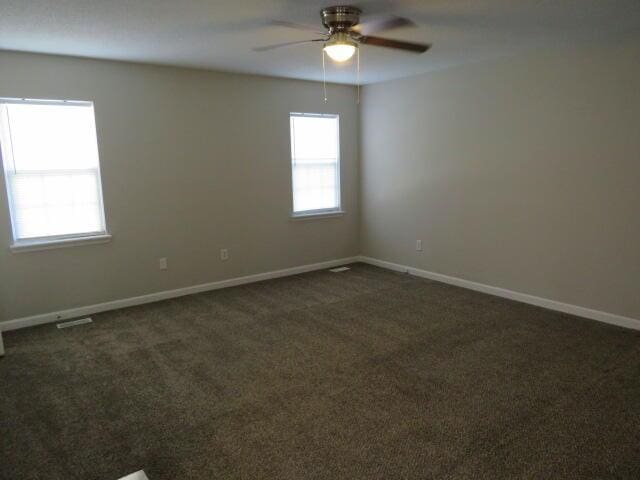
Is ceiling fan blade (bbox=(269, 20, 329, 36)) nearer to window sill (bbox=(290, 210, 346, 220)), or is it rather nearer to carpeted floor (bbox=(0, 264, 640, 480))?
carpeted floor (bbox=(0, 264, 640, 480))

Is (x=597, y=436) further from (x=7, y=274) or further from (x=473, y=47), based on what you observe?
(x=7, y=274)

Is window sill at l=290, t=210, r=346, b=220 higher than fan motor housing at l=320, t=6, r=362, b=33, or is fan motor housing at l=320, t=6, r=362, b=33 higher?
fan motor housing at l=320, t=6, r=362, b=33

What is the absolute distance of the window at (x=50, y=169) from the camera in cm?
381

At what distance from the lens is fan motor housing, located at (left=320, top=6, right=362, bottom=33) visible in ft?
8.93

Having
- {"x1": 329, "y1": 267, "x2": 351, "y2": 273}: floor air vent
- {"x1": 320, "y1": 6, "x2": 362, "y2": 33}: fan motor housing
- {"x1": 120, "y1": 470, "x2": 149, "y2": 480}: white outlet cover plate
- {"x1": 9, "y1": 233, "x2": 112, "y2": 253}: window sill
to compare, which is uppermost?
{"x1": 320, "y1": 6, "x2": 362, "y2": 33}: fan motor housing

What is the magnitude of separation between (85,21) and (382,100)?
11.7 feet

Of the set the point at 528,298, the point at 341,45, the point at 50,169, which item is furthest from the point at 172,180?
the point at 528,298

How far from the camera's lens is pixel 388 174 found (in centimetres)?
563

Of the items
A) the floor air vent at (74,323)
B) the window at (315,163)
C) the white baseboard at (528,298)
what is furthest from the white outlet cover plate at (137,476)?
the window at (315,163)

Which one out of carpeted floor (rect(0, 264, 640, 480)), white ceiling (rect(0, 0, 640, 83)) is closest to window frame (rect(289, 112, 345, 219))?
white ceiling (rect(0, 0, 640, 83))

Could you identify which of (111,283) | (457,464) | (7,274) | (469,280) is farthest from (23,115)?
(469,280)

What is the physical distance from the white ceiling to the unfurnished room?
0.09 ft

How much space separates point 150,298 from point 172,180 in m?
1.27

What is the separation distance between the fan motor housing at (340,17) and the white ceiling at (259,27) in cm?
7
